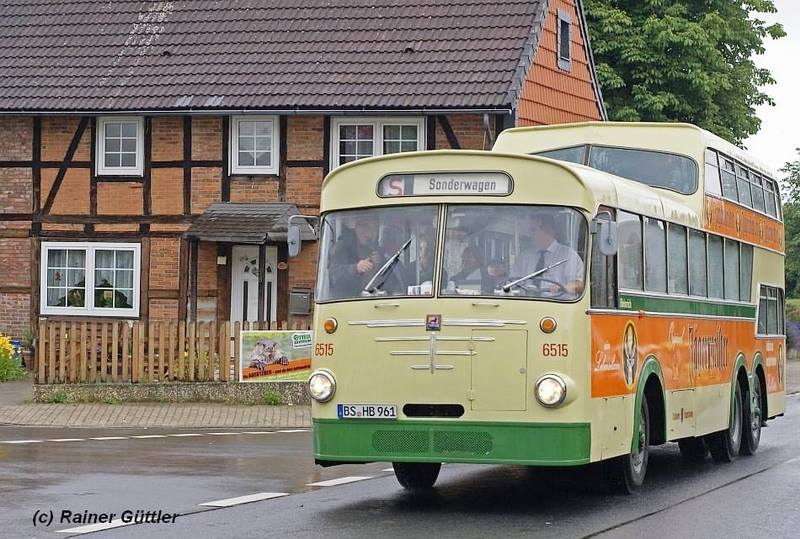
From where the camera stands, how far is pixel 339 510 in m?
12.2

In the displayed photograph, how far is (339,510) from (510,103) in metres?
18.8

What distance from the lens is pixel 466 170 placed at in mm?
12312

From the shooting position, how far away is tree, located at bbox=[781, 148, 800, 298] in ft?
224

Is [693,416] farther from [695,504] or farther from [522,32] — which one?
[522,32]

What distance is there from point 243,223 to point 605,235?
19.6 m

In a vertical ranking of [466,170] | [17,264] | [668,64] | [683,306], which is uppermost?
[668,64]

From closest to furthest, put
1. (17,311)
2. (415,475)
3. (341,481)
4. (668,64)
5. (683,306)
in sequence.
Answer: (415,475) → (341,481) → (683,306) → (17,311) → (668,64)

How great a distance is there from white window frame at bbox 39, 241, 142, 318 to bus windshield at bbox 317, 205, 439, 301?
20.5 metres

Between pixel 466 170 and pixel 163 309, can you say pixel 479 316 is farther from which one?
pixel 163 309

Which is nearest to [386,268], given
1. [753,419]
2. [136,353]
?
[753,419]

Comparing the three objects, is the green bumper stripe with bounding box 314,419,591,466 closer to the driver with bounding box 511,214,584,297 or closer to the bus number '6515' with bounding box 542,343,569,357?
the bus number '6515' with bounding box 542,343,569,357

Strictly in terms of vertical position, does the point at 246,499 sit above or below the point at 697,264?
below

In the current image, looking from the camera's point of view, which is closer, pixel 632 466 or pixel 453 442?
pixel 453 442

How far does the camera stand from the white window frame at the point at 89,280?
3278cm
